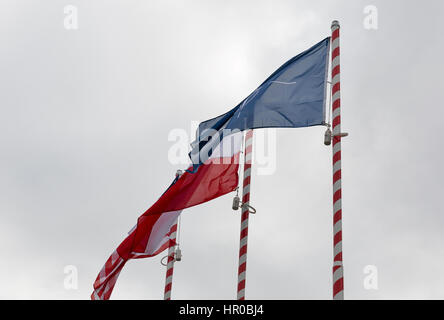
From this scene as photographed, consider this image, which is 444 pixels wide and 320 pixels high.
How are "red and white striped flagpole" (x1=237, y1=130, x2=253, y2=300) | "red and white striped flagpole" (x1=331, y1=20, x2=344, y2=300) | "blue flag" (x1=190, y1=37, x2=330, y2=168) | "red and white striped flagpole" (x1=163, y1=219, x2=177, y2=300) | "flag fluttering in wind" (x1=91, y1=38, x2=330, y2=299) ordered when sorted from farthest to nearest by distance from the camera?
1. "red and white striped flagpole" (x1=163, y1=219, x2=177, y2=300)
2. "red and white striped flagpole" (x1=237, y1=130, x2=253, y2=300)
3. "flag fluttering in wind" (x1=91, y1=38, x2=330, y2=299)
4. "blue flag" (x1=190, y1=37, x2=330, y2=168)
5. "red and white striped flagpole" (x1=331, y1=20, x2=344, y2=300)

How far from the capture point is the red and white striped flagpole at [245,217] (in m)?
20.0

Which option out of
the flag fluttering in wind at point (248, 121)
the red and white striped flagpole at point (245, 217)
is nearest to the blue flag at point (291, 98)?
the flag fluttering in wind at point (248, 121)

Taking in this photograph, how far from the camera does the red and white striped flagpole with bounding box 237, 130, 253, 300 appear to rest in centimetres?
1998

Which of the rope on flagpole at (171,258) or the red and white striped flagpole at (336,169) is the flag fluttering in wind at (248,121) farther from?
the rope on flagpole at (171,258)

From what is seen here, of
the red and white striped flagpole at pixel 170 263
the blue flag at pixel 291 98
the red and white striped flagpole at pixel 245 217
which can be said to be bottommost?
the red and white striped flagpole at pixel 170 263

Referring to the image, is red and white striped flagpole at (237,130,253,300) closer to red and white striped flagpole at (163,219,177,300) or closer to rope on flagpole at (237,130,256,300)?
rope on flagpole at (237,130,256,300)

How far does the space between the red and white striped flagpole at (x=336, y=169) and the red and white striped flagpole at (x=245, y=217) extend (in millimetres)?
3883

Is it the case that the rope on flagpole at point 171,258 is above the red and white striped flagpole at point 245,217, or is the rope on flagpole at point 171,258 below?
below

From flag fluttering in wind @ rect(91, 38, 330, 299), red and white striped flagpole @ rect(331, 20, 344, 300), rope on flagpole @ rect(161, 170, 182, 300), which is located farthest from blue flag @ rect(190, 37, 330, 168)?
rope on flagpole @ rect(161, 170, 182, 300)

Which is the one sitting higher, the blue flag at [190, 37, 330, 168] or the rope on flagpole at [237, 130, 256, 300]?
the blue flag at [190, 37, 330, 168]

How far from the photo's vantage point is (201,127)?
69.4 feet

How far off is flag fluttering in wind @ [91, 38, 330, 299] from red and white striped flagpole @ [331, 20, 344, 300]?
370 mm

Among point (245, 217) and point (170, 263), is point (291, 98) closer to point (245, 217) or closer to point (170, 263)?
point (245, 217)
